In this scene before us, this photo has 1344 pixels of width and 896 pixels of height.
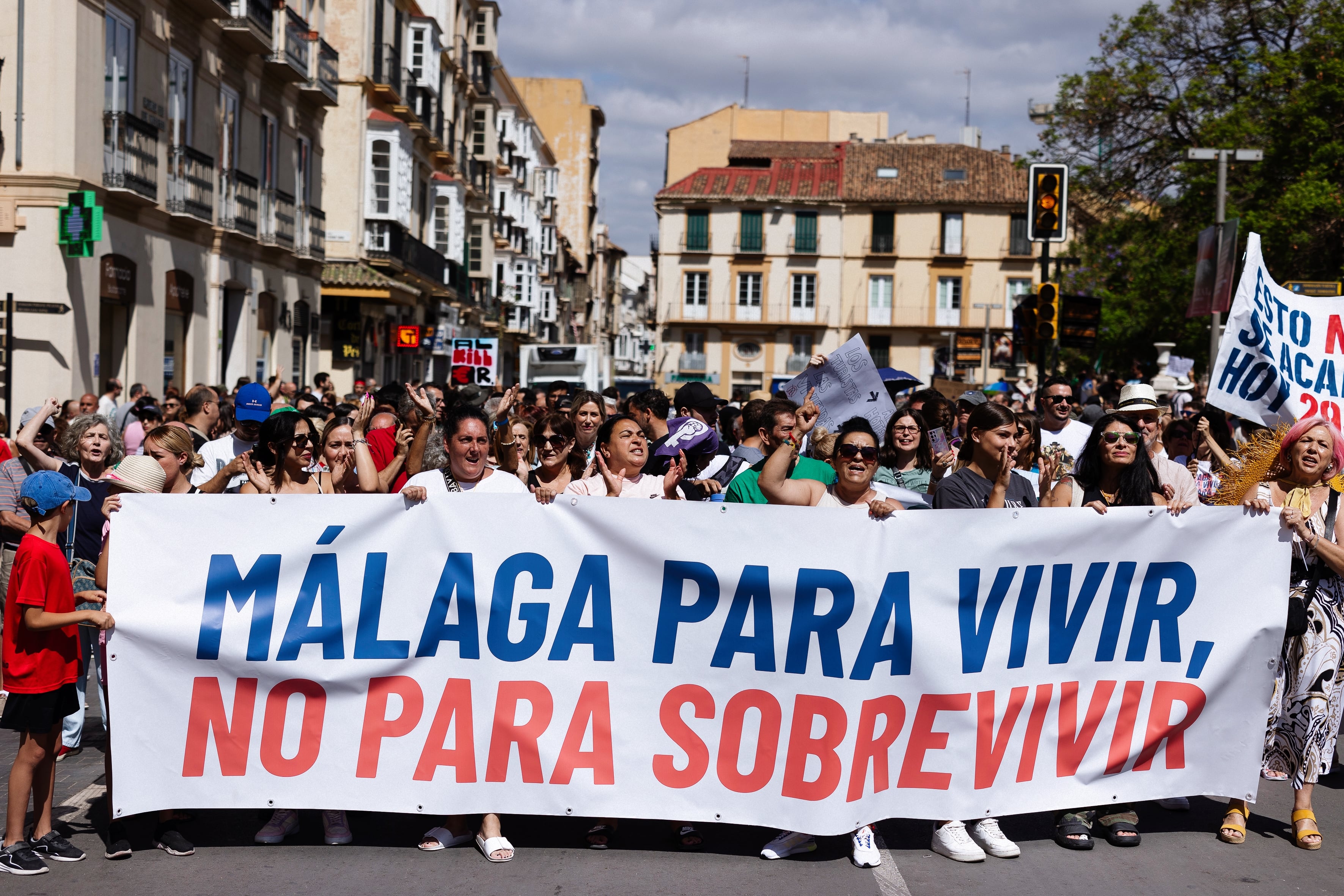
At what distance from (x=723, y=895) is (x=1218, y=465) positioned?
5979mm

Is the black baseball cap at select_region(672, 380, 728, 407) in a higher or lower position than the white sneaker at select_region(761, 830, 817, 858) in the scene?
higher

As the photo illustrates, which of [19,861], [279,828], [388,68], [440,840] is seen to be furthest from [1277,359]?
[388,68]

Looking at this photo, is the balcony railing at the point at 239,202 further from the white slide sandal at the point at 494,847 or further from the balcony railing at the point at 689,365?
the balcony railing at the point at 689,365

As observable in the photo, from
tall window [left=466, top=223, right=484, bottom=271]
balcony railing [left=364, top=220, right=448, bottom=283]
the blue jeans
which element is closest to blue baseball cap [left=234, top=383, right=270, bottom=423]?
the blue jeans

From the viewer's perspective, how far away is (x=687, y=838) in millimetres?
5727

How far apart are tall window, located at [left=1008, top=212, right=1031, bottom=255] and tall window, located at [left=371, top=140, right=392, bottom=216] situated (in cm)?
3860

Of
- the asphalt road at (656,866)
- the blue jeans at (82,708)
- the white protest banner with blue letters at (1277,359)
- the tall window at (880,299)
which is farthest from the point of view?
the tall window at (880,299)

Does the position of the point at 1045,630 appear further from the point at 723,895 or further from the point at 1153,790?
the point at 723,895

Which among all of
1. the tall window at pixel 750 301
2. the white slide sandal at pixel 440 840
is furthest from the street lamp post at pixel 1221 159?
the tall window at pixel 750 301

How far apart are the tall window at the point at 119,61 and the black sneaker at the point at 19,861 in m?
16.0

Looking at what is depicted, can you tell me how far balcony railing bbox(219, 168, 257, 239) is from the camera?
2411cm

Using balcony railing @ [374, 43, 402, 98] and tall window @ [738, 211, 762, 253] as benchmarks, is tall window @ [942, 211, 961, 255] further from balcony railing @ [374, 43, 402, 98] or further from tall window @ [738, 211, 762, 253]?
balcony railing @ [374, 43, 402, 98]

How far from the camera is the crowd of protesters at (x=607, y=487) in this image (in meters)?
5.43

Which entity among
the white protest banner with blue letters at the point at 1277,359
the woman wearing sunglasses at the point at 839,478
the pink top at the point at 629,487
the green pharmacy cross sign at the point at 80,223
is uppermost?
the green pharmacy cross sign at the point at 80,223
